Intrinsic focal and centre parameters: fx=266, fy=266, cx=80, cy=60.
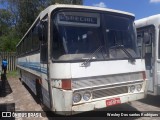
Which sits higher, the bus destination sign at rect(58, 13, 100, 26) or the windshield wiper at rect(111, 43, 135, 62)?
the bus destination sign at rect(58, 13, 100, 26)

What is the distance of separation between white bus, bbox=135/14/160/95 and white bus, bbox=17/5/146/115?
1.57m

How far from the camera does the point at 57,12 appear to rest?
22.2 ft

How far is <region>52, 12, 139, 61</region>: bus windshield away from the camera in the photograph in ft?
21.8

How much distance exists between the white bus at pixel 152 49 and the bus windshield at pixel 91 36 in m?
1.54

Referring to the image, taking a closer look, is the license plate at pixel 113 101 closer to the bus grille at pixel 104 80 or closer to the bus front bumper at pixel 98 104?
the bus front bumper at pixel 98 104

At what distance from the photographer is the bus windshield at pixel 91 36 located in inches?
262

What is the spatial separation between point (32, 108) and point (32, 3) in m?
29.0

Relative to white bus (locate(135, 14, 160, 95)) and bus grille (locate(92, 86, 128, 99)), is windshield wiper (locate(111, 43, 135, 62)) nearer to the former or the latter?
bus grille (locate(92, 86, 128, 99))

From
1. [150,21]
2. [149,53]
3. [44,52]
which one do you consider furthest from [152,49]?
[44,52]

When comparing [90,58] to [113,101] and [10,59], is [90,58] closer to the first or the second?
[113,101]

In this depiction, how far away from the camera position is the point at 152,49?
30.0ft

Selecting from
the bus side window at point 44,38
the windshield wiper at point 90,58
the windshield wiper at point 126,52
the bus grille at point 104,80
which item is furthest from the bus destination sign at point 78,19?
the bus grille at point 104,80

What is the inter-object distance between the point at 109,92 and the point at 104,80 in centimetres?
37

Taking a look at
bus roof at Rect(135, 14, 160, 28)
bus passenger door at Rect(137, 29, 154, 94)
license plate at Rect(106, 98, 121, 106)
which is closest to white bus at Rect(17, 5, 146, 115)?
license plate at Rect(106, 98, 121, 106)
